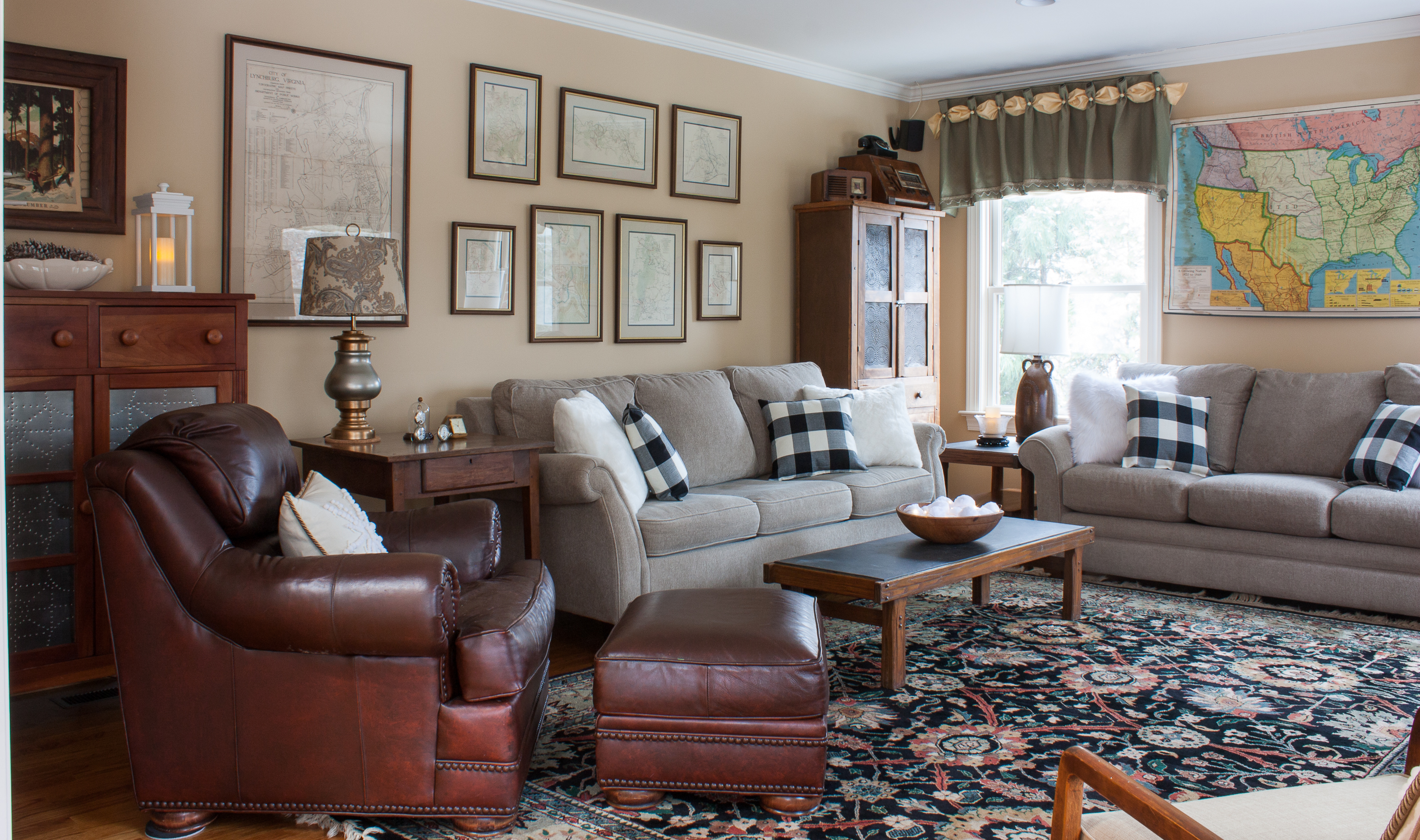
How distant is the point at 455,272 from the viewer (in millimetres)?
4230

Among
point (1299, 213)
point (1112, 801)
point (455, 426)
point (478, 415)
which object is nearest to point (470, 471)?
point (455, 426)

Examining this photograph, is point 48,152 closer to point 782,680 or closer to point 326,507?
point 326,507

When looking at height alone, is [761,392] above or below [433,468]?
above

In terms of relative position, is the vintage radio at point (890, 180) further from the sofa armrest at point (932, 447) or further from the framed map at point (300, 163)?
the framed map at point (300, 163)

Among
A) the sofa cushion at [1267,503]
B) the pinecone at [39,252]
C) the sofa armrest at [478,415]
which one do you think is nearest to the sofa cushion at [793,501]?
the sofa armrest at [478,415]

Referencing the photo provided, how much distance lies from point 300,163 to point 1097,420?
3.42 meters

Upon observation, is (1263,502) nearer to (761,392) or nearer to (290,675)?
(761,392)

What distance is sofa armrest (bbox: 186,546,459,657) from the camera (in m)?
2.11

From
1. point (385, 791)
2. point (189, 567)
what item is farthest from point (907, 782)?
point (189, 567)

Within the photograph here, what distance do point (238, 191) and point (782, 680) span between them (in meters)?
2.60

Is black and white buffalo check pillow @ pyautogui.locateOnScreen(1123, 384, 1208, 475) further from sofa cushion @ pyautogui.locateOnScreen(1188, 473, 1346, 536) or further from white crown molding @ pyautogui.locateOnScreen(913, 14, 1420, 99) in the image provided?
white crown molding @ pyautogui.locateOnScreen(913, 14, 1420, 99)

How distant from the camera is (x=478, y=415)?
4039 mm

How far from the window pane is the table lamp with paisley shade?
12.1 feet

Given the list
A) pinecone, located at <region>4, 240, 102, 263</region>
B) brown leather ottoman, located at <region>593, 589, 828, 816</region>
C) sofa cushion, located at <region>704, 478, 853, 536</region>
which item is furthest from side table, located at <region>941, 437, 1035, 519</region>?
pinecone, located at <region>4, 240, 102, 263</region>
